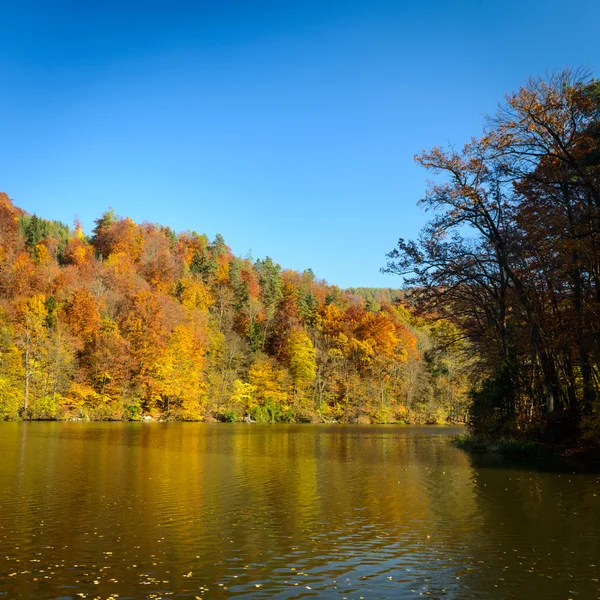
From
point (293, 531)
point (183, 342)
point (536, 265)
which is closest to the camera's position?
point (293, 531)

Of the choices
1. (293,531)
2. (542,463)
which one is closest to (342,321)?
(542,463)

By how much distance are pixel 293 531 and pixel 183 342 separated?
199ft

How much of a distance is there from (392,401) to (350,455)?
5272 cm

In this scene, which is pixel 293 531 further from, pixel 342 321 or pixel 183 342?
pixel 342 321

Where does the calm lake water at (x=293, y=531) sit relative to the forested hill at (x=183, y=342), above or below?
below

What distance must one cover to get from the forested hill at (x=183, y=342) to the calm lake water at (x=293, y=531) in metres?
29.5

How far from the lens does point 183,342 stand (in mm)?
70000

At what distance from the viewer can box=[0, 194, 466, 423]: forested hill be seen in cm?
6059

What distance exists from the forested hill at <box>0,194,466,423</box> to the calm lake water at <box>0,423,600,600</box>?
96.8 feet

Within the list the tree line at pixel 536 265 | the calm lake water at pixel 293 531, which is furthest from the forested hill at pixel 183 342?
the calm lake water at pixel 293 531

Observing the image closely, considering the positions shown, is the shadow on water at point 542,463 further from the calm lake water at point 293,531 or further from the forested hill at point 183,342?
the forested hill at point 183,342

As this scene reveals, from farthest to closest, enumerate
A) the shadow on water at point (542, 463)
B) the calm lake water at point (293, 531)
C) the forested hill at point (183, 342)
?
the forested hill at point (183, 342), the shadow on water at point (542, 463), the calm lake water at point (293, 531)

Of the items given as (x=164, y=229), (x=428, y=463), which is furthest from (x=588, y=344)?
(x=164, y=229)

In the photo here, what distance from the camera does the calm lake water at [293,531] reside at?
7.72 metres
